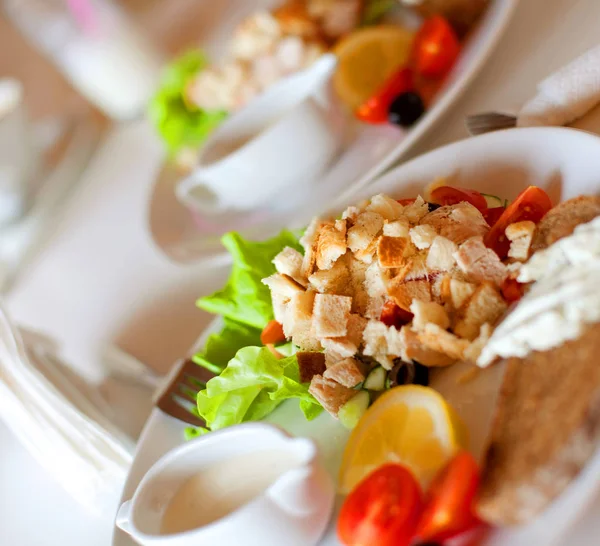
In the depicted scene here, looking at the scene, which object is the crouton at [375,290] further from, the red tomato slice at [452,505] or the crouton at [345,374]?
the red tomato slice at [452,505]

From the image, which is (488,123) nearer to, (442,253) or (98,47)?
(442,253)

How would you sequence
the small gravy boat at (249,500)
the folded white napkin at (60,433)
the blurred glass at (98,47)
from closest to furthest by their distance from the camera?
the small gravy boat at (249,500), the folded white napkin at (60,433), the blurred glass at (98,47)

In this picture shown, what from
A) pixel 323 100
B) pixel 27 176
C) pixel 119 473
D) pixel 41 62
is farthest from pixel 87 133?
pixel 119 473

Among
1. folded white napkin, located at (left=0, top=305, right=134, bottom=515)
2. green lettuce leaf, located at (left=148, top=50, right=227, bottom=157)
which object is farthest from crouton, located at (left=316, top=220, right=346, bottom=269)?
green lettuce leaf, located at (left=148, top=50, right=227, bottom=157)


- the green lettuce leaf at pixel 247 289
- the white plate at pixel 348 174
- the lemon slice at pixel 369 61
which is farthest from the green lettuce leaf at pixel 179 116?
the green lettuce leaf at pixel 247 289

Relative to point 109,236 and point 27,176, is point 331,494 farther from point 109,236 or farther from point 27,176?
point 27,176

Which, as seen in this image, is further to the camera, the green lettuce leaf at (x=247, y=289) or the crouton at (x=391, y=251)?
the green lettuce leaf at (x=247, y=289)
